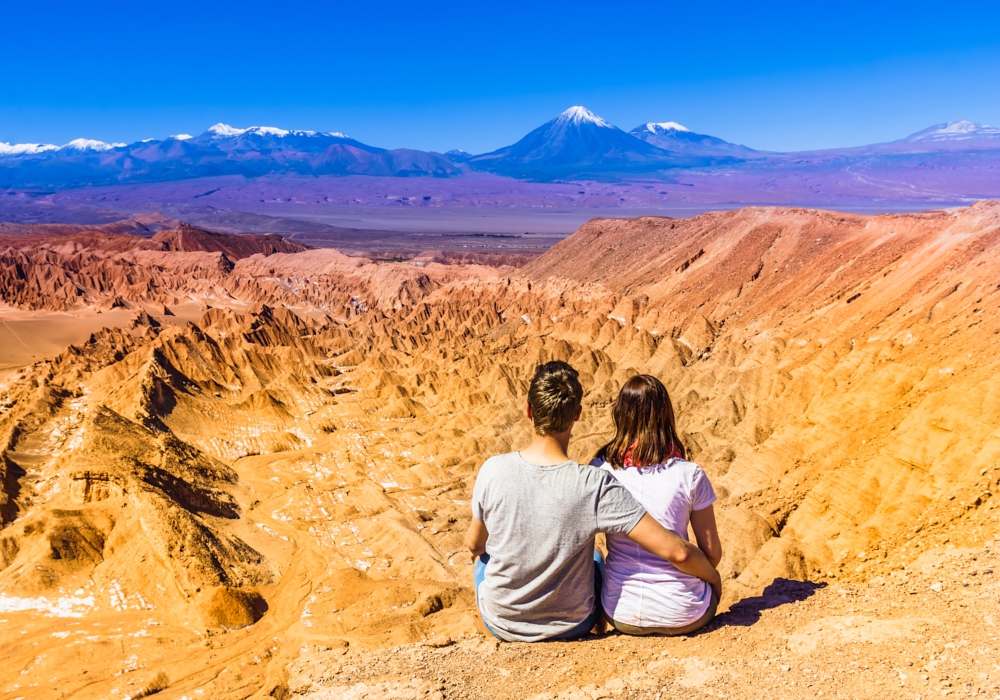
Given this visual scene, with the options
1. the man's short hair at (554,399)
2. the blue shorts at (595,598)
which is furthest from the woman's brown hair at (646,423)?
the blue shorts at (595,598)

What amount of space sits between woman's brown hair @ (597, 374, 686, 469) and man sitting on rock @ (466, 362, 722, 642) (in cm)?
48

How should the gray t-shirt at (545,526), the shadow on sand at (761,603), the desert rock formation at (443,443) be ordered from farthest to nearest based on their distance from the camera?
the desert rock formation at (443,443)
the shadow on sand at (761,603)
the gray t-shirt at (545,526)

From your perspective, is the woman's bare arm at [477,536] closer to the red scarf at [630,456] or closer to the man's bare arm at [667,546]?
the man's bare arm at [667,546]

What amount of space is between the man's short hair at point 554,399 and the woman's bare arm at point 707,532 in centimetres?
141

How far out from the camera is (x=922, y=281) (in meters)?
29.8

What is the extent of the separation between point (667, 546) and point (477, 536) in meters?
1.42

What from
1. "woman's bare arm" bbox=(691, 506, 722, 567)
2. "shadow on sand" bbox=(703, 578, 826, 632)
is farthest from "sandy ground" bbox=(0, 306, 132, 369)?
"woman's bare arm" bbox=(691, 506, 722, 567)

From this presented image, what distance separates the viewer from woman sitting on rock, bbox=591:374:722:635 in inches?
201

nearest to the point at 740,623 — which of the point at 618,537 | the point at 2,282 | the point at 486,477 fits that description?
the point at 618,537

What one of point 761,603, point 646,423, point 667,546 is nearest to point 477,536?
point 667,546

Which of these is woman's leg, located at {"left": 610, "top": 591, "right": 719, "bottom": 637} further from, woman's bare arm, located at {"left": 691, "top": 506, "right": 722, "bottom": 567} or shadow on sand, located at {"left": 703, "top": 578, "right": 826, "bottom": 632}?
woman's bare arm, located at {"left": 691, "top": 506, "right": 722, "bottom": 567}

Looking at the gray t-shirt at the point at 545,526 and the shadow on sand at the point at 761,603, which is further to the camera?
the shadow on sand at the point at 761,603

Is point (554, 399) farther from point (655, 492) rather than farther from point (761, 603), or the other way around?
point (761, 603)

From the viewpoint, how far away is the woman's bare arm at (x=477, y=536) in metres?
5.10
